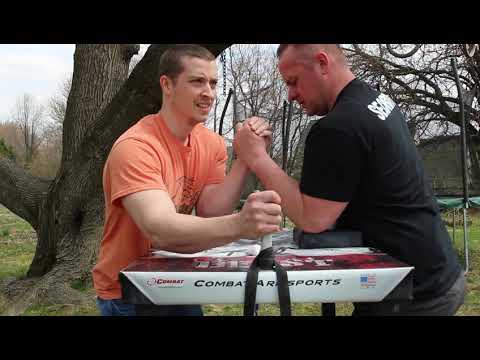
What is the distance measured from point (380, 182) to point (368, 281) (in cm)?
37

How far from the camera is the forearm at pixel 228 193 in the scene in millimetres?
1979

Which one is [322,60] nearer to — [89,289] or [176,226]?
[176,226]

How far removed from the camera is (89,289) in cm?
497

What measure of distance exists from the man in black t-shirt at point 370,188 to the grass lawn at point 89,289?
47cm

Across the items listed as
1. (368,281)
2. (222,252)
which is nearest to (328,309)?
(222,252)

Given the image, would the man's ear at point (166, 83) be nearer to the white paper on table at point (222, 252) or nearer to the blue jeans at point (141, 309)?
the white paper on table at point (222, 252)

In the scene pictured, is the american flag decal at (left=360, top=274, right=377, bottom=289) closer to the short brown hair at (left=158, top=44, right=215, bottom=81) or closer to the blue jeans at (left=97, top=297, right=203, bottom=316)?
the blue jeans at (left=97, top=297, right=203, bottom=316)

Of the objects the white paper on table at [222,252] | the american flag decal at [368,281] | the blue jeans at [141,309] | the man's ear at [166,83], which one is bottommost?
the blue jeans at [141,309]

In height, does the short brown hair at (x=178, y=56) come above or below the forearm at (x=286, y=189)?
above

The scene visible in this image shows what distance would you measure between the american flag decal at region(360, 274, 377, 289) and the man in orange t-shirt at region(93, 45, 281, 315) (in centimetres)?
27

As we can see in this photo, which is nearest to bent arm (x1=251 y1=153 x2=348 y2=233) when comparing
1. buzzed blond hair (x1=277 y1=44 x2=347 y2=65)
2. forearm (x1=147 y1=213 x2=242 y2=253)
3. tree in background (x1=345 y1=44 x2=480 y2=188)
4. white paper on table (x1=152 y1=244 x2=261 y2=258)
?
white paper on table (x1=152 y1=244 x2=261 y2=258)

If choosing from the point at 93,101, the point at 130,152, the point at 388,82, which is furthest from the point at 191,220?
the point at 388,82

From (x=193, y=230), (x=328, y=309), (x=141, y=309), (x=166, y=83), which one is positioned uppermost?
(x=166, y=83)

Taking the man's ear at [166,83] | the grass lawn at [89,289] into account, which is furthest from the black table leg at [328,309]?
the man's ear at [166,83]
